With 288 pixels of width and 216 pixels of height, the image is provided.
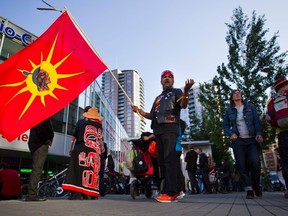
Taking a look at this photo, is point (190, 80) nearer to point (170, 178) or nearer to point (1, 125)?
point (170, 178)

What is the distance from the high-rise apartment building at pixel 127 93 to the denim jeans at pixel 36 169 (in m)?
109

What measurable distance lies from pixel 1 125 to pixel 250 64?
50.0ft

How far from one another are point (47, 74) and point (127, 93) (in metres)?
122

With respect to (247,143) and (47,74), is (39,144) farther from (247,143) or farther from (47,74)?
(247,143)

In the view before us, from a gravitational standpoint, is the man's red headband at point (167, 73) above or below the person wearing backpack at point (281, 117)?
above

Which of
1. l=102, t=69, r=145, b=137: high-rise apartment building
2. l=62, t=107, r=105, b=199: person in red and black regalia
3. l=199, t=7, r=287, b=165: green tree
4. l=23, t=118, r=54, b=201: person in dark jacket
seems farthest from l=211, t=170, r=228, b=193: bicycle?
l=102, t=69, r=145, b=137: high-rise apartment building

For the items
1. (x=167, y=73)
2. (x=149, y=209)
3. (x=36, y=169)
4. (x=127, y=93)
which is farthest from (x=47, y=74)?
(x=127, y=93)

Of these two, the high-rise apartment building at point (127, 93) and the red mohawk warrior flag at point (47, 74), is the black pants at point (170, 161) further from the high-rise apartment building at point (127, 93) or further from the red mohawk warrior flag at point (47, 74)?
the high-rise apartment building at point (127, 93)

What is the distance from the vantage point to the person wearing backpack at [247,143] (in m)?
4.68

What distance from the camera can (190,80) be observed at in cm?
358

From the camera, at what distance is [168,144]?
13.1ft

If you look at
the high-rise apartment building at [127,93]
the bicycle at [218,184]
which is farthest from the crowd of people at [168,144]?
the high-rise apartment building at [127,93]

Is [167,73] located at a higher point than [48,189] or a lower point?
higher

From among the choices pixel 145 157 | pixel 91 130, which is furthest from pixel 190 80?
pixel 91 130
